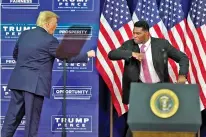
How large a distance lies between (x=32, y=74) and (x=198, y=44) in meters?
2.35

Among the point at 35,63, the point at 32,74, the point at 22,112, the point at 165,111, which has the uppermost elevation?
the point at 35,63

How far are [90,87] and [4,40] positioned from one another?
4.45 feet

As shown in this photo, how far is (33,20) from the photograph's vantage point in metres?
7.05

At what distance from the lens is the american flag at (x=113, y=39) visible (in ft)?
23.0

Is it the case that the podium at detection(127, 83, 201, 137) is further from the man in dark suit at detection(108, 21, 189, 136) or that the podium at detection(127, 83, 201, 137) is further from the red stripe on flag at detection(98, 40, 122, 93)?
the red stripe on flag at detection(98, 40, 122, 93)

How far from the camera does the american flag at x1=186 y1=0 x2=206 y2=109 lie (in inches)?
273

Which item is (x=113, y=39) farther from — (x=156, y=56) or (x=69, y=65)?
(x=156, y=56)

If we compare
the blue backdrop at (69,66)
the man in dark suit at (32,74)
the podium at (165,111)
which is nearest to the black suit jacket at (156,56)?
the man in dark suit at (32,74)

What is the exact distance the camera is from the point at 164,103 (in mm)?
4148

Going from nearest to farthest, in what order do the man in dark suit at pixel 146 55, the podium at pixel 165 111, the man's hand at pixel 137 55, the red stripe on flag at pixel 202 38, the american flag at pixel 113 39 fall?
the podium at pixel 165 111 < the man's hand at pixel 137 55 < the man in dark suit at pixel 146 55 < the red stripe on flag at pixel 202 38 < the american flag at pixel 113 39

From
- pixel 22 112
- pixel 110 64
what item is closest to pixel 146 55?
pixel 110 64

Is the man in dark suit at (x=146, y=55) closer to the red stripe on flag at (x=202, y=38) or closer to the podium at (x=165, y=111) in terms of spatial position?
the red stripe on flag at (x=202, y=38)

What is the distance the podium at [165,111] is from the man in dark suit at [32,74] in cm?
198

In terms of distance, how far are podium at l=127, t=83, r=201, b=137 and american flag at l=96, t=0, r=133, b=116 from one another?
2.74 meters
